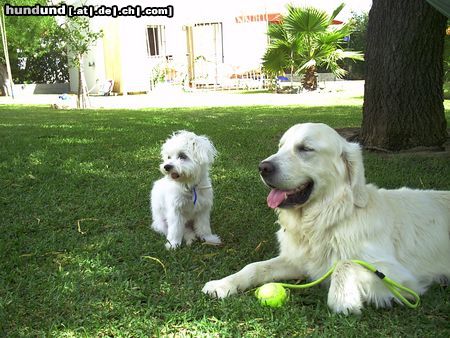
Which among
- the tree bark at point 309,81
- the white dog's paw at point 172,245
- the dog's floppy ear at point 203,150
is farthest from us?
the tree bark at point 309,81

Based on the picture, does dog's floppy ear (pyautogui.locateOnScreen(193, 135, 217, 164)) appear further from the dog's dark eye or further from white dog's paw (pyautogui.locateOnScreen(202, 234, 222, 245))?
the dog's dark eye

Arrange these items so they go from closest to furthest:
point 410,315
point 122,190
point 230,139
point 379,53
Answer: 1. point 410,315
2. point 122,190
3. point 379,53
4. point 230,139

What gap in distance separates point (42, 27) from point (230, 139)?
24189 millimetres

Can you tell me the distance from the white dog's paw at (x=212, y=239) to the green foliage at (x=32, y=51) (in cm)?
2204

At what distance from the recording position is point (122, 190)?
16.8 ft

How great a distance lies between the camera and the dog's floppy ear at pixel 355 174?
2.70 m

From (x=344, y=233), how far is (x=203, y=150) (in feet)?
5.48

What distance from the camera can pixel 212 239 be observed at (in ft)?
12.2

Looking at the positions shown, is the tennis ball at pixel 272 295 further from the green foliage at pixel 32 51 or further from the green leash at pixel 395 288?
the green foliage at pixel 32 51

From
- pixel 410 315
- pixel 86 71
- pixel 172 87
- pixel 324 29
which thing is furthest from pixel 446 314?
pixel 86 71

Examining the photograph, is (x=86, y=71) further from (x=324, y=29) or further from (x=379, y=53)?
(x=379, y=53)

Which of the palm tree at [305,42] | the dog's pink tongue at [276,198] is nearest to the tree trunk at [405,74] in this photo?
the dog's pink tongue at [276,198]

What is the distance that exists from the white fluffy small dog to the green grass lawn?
0.52ft

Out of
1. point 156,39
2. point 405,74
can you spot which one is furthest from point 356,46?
point 405,74
